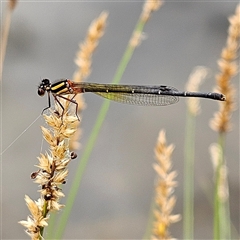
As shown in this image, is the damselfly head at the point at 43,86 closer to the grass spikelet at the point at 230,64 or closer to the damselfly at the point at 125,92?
the damselfly at the point at 125,92

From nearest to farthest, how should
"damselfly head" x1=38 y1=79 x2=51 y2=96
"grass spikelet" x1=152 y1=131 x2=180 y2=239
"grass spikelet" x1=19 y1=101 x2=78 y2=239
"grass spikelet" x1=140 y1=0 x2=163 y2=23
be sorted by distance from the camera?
"grass spikelet" x1=19 y1=101 x2=78 y2=239 < "grass spikelet" x1=152 y1=131 x2=180 y2=239 < "damselfly head" x1=38 y1=79 x2=51 y2=96 < "grass spikelet" x1=140 y1=0 x2=163 y2=23

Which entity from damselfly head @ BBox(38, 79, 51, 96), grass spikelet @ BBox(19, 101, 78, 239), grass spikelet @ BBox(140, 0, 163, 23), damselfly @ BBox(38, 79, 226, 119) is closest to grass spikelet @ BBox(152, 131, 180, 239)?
damselfly @ BBox(38, 79, 226, 119)

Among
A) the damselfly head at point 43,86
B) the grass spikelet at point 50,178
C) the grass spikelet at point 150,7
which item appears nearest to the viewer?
the grass spikelet at point 50,178

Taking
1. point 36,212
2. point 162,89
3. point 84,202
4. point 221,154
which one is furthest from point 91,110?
point 36,212

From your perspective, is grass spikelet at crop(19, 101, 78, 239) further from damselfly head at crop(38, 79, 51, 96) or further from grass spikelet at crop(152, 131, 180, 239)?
damselfly head at crop(38, 79, 51, 96)

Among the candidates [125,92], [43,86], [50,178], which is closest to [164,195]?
[50,178]

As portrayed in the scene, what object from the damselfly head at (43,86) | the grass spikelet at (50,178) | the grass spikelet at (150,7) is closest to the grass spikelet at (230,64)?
the grass spikelet at (150,7)
